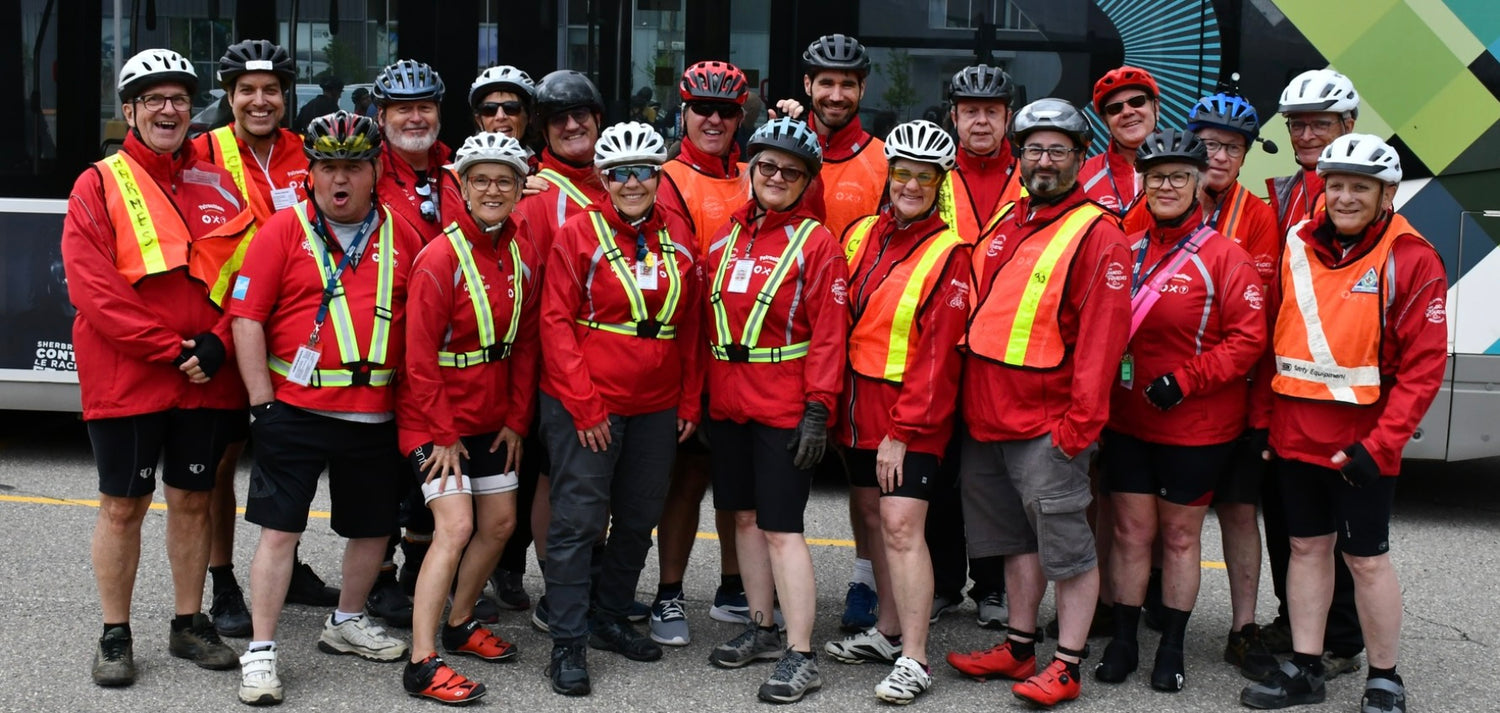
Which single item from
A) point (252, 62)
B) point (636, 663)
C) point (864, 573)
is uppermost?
point (252, 62)

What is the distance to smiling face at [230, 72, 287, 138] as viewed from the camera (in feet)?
19.3

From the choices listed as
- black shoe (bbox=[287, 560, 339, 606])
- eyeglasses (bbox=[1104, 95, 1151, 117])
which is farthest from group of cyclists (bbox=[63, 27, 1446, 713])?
black shoe (bbox=[287, 560, 339, 606])

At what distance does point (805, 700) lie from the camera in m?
5.29

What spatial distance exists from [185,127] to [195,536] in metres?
1.50

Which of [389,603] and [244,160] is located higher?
[244,160]

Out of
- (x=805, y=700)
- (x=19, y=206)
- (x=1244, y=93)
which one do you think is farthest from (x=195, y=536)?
(x=1244, y=93)

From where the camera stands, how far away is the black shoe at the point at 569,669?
5.26 m

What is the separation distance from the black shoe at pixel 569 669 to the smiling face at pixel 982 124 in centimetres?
259

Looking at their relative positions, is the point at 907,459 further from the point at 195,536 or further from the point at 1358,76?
the point at 1358,76

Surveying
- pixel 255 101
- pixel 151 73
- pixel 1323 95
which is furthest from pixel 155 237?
pixel 1323 95

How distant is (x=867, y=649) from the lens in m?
5.66

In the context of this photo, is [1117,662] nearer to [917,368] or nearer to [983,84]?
[917,368]

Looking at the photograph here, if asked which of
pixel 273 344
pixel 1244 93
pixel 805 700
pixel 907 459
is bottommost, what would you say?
pixel 805 700

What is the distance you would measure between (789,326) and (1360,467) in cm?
201
